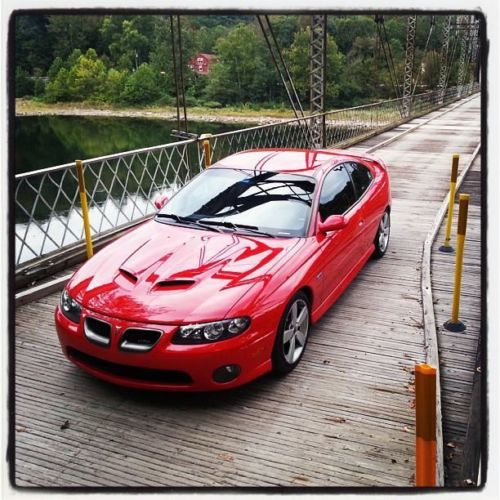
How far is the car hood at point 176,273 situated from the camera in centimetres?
359

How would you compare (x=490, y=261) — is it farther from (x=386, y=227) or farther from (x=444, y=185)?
(x=444, y=185)

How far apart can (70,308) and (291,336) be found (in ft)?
5.26

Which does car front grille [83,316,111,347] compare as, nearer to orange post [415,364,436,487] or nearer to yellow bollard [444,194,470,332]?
orange post [415,364,436,487]

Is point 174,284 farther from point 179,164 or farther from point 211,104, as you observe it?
point 211,104

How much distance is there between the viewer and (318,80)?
48.8 feet

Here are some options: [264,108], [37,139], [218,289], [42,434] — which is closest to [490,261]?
[218,289]

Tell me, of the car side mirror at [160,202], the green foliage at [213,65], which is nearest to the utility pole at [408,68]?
the green foliage at [213,65]

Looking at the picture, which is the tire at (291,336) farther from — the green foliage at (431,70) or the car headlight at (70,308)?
the green foliage at (431,70)

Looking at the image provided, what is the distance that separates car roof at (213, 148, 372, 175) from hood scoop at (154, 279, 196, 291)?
1789 millimetres

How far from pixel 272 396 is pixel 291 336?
18.6 inches

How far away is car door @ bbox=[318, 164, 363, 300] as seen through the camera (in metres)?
4.72

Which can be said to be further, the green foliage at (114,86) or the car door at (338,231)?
the green foliage at (114,86)

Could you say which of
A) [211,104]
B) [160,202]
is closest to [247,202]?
[160,202]

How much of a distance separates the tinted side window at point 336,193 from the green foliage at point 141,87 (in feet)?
24.4
